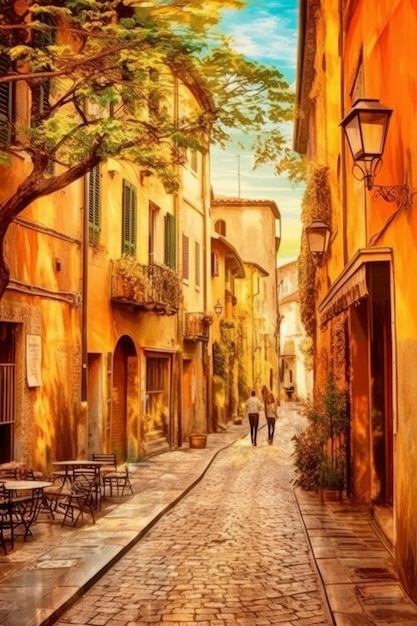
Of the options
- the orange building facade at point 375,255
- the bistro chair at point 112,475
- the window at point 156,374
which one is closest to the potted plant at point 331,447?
the orange building facade at point 375,255

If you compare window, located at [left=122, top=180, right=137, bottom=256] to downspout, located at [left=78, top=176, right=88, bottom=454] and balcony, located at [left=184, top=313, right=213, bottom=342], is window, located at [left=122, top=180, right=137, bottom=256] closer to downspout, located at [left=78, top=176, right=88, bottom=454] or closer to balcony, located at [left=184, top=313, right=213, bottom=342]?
downspout, located at [left=78, top=176, right=88, bottom=454]

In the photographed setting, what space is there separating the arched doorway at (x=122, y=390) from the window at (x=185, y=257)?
6.91 metres

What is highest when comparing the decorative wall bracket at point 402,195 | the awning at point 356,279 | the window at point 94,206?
the window at point 94,206

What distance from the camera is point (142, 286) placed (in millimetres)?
18297

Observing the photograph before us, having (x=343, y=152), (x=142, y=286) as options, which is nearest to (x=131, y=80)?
(x=343, y=152)

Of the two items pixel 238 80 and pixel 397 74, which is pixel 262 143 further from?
pixel 397 74

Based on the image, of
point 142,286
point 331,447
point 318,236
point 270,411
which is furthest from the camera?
point 270,411

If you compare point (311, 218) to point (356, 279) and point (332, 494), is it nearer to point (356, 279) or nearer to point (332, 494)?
point (332, 494)

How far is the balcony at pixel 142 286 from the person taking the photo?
17656mm

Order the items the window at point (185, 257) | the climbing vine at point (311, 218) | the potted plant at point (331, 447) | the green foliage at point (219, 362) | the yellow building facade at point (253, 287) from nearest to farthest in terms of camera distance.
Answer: the potted plant at point (331, 447) → the climbing vine at point (311, 218) → the window at point (185, 257) → the green foliage at point (219, 362) → the yellow building facade at point (253, 287)

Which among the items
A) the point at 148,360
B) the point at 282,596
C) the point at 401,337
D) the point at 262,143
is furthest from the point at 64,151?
the point at 148,360

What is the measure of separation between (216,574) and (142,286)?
419 inches

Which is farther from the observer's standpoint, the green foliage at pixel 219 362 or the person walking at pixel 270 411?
the green foliage at pixel 219 362

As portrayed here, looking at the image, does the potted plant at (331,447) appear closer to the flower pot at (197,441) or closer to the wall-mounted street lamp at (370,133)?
the wall-mounted street lamp at (370,133)
